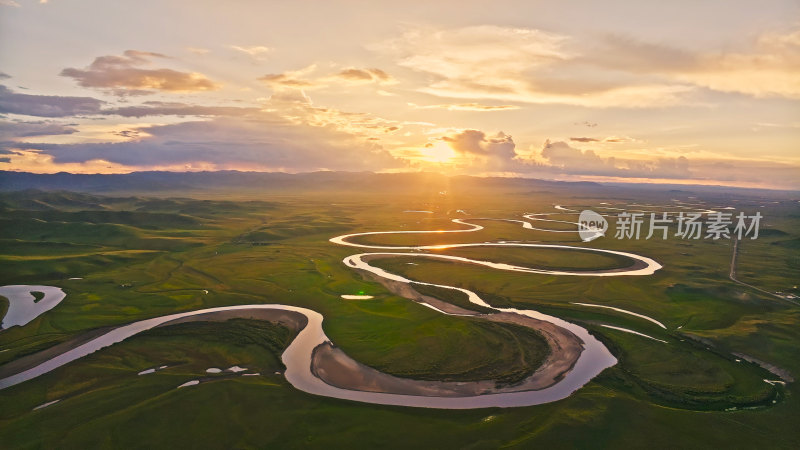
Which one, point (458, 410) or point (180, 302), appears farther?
point (180, 302)

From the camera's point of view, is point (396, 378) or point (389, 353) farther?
point (389, 353)

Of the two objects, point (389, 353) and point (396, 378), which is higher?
point (389, 353)

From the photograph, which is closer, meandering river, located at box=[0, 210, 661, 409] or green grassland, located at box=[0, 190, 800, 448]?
green grassland, located at box=[0, 190, 800, 448]

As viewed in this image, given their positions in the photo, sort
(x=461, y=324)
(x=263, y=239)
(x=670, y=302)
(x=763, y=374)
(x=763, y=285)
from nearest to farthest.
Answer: (x=763, y=374) < (x=461, y=324) < (x=670, y=302) < (x=763, y=285) < (x=263, y=239)

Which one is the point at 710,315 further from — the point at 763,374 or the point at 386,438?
the point at 386,438

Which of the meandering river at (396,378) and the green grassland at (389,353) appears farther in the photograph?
the meandering river at (396,378)

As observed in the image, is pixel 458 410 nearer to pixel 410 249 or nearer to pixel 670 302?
pixel 670 302

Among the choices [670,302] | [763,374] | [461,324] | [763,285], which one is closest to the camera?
[763,374]

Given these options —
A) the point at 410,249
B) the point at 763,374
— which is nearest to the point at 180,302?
the point at 410,249
